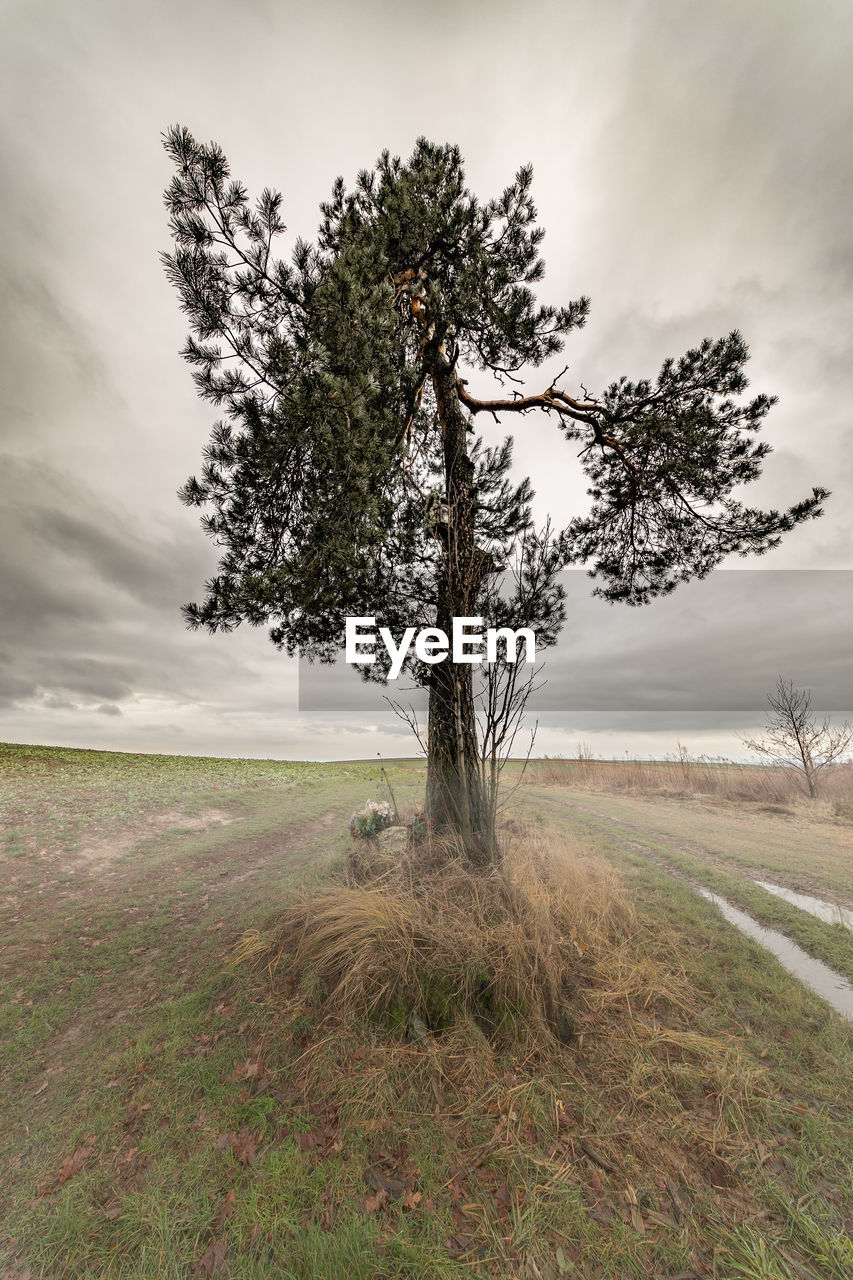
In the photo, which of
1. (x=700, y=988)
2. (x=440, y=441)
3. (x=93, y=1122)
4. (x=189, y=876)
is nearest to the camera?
(x=93, y=1122)

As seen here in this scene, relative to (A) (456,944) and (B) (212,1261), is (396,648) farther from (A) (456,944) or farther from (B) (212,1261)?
(B) (212,1261)

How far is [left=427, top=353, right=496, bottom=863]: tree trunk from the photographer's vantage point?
506 centimetres

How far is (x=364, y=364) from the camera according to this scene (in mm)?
3947

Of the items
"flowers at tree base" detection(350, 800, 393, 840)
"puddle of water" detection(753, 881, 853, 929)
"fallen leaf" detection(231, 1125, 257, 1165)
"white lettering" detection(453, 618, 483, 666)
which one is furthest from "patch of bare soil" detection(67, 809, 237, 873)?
"puddle of water" detection(753, 881, 853, 929)

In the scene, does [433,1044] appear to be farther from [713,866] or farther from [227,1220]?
[713,866]

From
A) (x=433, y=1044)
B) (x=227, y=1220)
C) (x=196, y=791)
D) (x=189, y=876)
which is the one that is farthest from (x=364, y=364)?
(x=196, y=791)

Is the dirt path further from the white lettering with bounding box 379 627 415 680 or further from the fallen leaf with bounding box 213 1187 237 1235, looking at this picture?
the fallen leaf with bounding box 213 1187 237 1235

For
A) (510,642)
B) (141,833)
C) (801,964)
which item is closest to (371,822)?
(510,642)

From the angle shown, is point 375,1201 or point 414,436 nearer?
point 375,1201

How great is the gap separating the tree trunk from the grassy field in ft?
5.26

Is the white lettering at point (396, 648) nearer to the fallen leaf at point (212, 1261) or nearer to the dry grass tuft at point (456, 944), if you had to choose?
the dry grass tuft at point (456, 944)

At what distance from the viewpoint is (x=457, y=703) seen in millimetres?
5398

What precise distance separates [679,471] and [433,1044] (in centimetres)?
643

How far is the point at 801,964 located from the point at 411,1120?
3870 millimetres
